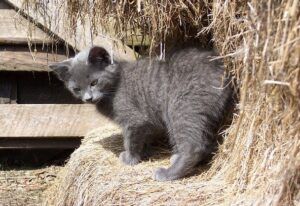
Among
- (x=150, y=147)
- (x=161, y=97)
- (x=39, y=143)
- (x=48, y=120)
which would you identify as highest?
(x=161, y=97)

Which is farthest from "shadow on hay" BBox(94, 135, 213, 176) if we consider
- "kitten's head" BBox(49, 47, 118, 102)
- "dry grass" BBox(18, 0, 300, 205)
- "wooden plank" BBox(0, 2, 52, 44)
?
"wooden plank" BBox(0, 2, 52, 44)

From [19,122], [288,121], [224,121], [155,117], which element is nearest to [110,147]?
[155,117]

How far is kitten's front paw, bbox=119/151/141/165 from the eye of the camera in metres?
3.40

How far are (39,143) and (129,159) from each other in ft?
4.59

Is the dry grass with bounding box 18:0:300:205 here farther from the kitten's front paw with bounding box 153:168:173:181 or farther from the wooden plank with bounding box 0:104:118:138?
the wooden plank with bounding box 0:104:118:138

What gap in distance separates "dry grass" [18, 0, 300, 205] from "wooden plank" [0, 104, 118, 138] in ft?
2.49

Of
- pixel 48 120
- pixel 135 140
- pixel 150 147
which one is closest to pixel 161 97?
pixel 135 140

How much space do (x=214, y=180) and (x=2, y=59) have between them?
205cm

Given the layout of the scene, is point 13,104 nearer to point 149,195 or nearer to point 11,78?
point 11,78

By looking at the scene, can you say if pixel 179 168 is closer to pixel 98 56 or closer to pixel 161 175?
pixel 161 175

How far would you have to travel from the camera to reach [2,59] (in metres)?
4.45

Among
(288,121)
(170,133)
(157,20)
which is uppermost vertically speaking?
(157,20)

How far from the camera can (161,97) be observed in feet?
11.0

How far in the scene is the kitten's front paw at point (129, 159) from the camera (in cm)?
340
